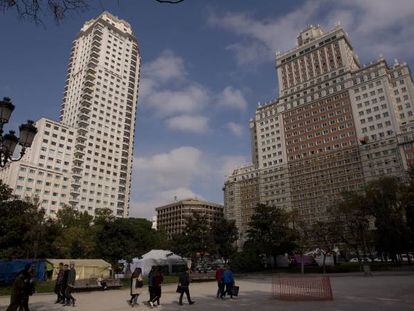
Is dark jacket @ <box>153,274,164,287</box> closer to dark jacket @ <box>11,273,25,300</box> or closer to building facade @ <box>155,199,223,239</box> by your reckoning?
dark jacket @ <box>11,273,25,300</box>

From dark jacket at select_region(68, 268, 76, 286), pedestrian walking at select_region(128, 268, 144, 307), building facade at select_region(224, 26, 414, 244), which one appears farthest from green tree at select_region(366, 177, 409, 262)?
building facade at select_region(224, 26, 414, 244)

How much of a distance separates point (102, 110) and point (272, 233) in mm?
74687

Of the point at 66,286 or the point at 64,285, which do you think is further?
the point at 64,285

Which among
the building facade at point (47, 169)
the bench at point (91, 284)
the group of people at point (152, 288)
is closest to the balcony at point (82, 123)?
the building facade at point (47, 169)

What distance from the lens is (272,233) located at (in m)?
45.3

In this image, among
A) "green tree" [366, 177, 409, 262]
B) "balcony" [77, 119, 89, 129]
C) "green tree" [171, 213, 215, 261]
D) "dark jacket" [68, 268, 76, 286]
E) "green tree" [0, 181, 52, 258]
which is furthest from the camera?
"balcony" [77, 119, 89, 129]

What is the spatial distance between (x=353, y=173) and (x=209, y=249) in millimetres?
52309

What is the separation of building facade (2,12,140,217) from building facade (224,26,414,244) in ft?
140

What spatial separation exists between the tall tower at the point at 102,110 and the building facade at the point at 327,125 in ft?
138

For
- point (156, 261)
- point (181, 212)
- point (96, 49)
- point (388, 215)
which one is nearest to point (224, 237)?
point (156, 261)

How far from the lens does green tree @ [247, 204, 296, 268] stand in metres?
44.6

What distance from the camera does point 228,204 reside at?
118062 millimetres

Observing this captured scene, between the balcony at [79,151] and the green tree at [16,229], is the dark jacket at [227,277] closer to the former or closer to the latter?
the green tree at [16,229]

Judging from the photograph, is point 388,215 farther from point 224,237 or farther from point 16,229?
point 16,229
